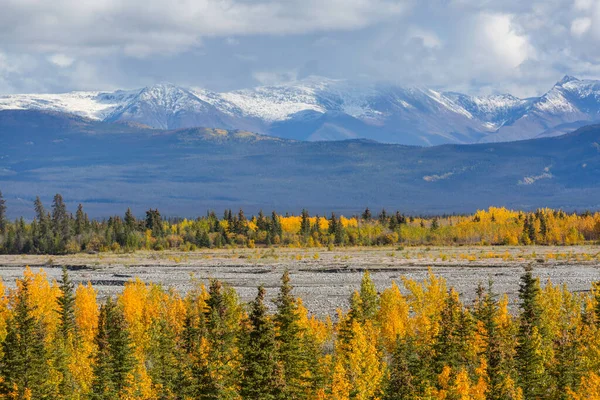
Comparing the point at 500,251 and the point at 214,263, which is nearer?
the point at 214,263

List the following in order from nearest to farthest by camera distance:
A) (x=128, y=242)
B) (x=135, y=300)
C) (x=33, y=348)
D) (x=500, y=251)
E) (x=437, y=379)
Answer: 1. (x=437, y=379)
2. (x=33, y=348)
3. (x=135, y=300)
4. (x=500, y=251)
5. (x=128, y=242)

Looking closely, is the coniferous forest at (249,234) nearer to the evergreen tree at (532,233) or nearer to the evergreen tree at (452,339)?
the evergreen tree at (532,233)

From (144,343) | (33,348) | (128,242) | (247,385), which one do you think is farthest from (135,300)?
(128,242)

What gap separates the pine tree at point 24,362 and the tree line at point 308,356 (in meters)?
0.04

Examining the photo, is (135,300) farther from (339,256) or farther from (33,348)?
(339,256)

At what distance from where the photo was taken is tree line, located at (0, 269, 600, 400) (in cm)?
3275

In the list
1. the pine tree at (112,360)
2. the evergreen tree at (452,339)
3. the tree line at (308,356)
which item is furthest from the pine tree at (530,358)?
the pine tree at (112,360)

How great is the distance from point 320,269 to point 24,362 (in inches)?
2376

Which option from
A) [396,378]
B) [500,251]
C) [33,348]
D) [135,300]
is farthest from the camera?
[500,251]

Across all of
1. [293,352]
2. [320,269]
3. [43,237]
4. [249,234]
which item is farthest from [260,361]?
[249,234]

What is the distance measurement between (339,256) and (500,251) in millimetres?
21558

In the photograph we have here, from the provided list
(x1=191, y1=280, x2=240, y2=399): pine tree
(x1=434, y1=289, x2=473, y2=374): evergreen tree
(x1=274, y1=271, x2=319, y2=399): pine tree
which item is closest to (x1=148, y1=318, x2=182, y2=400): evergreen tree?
(x1=191, y1=280, x2=240, y2=399): pine tree

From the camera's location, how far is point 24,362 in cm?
3603

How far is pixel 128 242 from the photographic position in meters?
139
